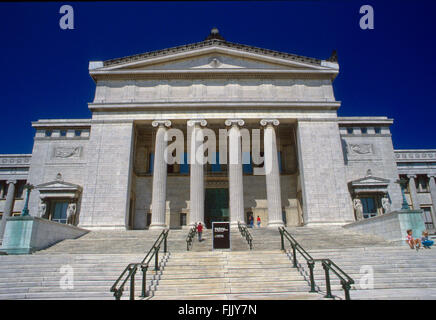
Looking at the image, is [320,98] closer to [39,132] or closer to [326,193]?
[326,193]

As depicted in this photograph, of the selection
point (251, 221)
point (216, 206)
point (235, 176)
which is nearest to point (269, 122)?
point (235, 176)

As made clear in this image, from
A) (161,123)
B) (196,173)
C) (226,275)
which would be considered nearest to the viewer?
(226,275)

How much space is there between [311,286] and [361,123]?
26.7 metres

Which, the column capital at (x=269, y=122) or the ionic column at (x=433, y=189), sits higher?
the column capital at (x=269, y=122)

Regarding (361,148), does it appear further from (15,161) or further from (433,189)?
(15,161)

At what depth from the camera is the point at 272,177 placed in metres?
28.2

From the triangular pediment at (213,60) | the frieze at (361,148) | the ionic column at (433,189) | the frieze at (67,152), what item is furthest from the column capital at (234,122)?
the ionic column at (433,189)

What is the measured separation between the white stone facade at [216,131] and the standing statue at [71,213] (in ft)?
1.86

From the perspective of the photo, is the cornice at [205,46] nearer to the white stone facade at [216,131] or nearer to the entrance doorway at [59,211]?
the white stone facade at [216,131]

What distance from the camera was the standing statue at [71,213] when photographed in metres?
28.6

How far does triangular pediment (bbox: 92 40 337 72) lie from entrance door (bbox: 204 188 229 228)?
11.9 metres

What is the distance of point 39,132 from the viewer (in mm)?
33156

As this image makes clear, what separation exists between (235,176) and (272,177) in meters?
3.17

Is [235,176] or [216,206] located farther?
[216,206]
